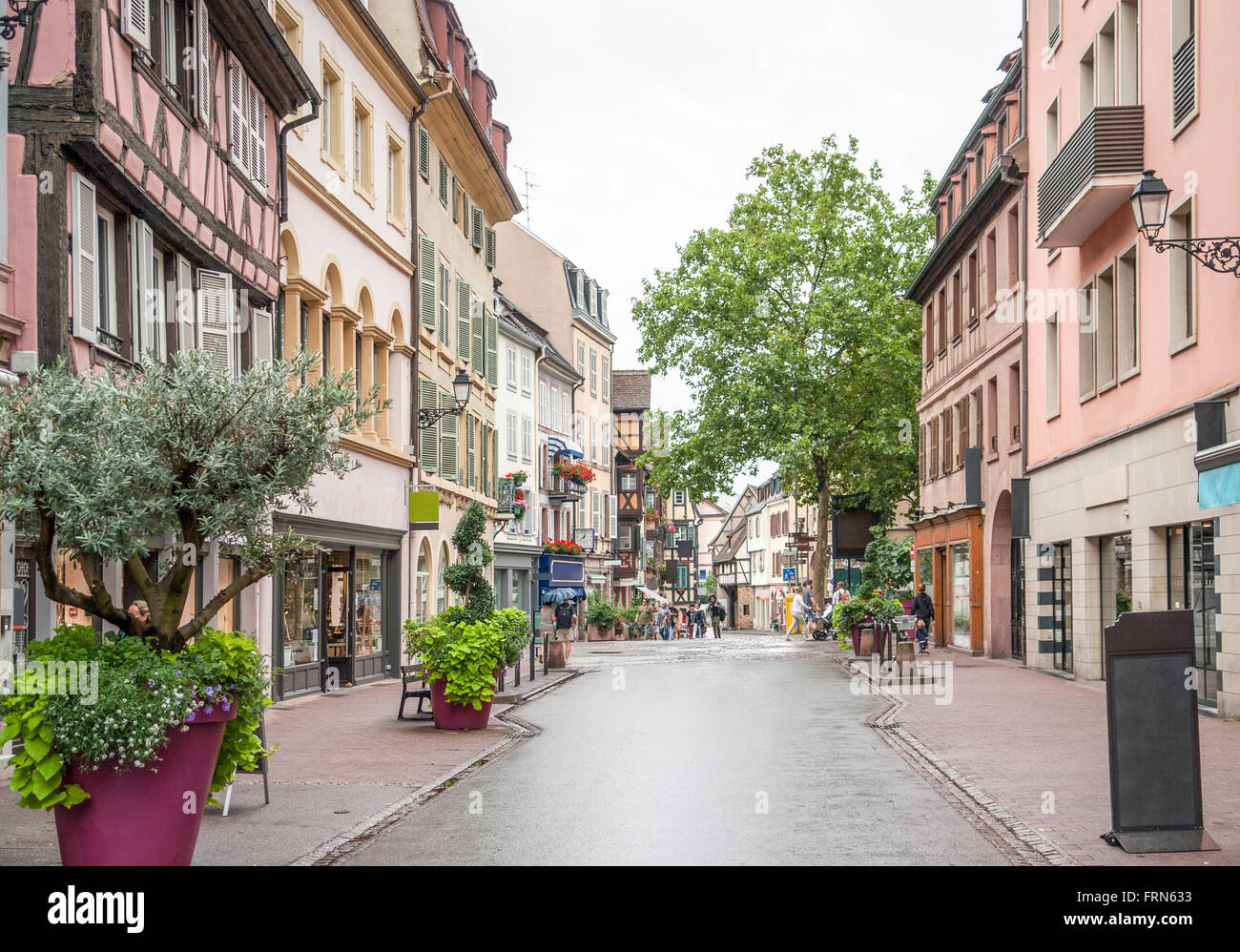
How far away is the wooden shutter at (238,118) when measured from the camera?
18594mm

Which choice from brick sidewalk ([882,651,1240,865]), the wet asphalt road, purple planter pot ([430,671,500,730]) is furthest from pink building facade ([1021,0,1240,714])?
purple planter pot ([430,671,500,730])

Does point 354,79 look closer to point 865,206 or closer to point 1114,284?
point 1114,284

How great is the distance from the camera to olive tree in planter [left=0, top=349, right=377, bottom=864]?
7.38 meters

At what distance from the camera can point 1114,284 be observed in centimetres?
2302

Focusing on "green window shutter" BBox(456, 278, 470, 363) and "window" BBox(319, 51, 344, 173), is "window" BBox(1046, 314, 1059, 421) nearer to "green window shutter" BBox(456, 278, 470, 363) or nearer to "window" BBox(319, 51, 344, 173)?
"window" BBox(319, 51, 344, 173)

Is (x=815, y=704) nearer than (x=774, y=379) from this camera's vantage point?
Yes

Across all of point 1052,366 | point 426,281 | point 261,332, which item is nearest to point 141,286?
point 261,332

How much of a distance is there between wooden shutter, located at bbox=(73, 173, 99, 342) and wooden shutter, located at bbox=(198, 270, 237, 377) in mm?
3626

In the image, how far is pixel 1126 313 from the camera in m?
22.2

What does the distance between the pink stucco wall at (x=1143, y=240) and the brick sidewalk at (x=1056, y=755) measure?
4.20 metres

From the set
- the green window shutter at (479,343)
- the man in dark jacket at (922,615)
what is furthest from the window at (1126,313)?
the green window shutter at (479,343)

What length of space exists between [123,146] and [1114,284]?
15162 mm

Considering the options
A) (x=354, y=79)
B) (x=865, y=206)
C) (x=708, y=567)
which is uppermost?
(x=865, y=206)
